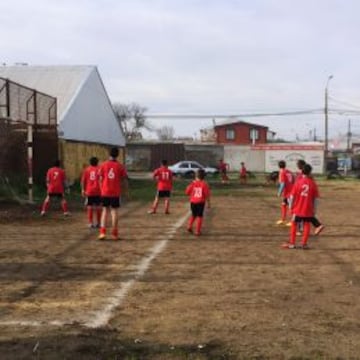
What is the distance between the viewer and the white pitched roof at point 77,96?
118 ft

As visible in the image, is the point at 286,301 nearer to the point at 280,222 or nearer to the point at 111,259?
the point at 111,259

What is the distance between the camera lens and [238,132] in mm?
114188

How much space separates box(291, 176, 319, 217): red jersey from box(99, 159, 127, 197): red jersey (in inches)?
138

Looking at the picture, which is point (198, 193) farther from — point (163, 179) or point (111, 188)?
point (163, 179)

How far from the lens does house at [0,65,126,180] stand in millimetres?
33938

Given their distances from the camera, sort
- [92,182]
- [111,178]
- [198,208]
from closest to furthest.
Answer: [111,178] → [198,208] → [92,182]

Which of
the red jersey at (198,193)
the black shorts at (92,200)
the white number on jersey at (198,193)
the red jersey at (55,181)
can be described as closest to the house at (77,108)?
the red jersey at (55,181)

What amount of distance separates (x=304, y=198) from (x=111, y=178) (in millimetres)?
3835

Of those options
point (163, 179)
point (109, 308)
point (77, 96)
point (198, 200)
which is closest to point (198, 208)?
point (198, 200)

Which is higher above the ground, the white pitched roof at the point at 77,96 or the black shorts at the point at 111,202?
the white pitched roof at the point at 77,96

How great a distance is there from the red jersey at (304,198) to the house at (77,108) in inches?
762

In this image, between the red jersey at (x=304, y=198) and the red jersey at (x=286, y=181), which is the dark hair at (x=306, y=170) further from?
the red jersey at (x=286, y=181)

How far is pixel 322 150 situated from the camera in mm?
71188

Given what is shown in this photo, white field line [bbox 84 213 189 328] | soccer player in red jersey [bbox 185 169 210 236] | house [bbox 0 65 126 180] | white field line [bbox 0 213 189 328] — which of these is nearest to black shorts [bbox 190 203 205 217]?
soccer player in red jersey [bbox 185 169 210 236]
